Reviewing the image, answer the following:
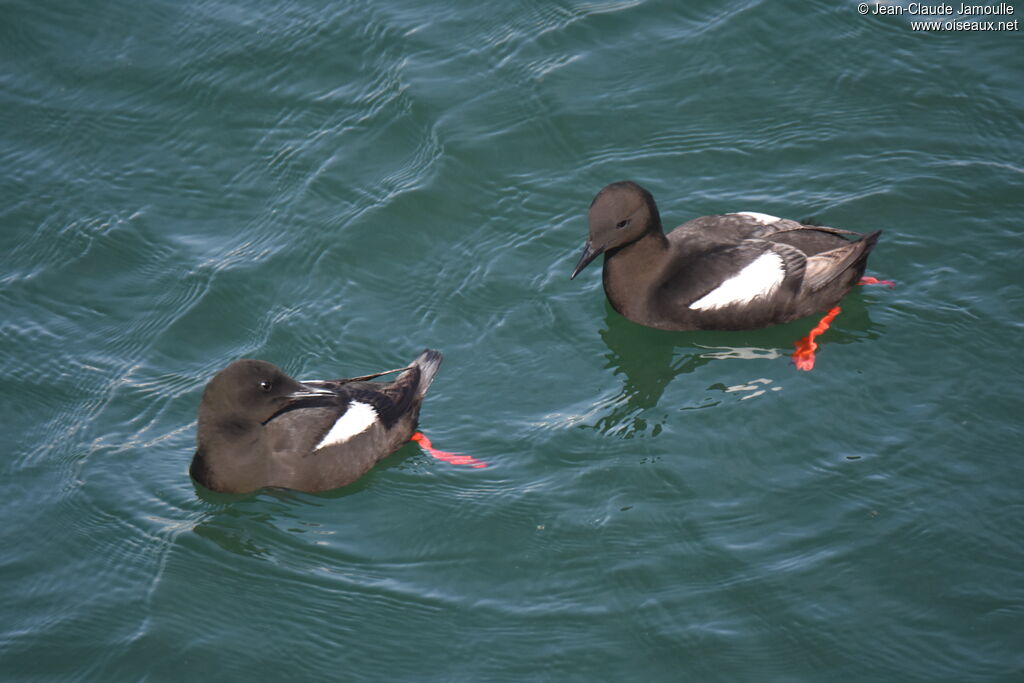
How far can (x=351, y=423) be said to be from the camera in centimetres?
709

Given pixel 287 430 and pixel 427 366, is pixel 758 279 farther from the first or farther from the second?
pixel 287 430

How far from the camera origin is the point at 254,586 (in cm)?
649

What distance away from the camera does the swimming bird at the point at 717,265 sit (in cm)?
769

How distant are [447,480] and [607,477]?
1.00 meters

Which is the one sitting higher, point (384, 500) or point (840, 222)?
point (840, 222)

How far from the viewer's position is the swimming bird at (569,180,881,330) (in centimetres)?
769

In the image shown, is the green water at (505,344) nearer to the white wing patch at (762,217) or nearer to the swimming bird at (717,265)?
the swimming bird at (717,265)

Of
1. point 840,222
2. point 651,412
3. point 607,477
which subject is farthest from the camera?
point 840,222

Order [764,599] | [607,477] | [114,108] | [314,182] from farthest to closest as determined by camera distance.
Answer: [114,108], [314,182], [607,477], [764,599]

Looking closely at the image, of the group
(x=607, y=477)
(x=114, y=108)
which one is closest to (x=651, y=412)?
(x=607, y=477)

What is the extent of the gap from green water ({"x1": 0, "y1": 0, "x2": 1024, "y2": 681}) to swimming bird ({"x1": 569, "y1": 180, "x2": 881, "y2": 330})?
0.66 feet

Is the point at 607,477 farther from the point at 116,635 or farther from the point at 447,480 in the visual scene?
the point at 116,635

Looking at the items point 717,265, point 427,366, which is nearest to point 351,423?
point 427,366

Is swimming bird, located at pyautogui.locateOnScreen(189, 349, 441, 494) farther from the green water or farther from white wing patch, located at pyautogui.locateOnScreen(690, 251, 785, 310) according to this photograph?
white wing patch, located at pyautogui.locateOnScreen(690, 251, 785, 310)
